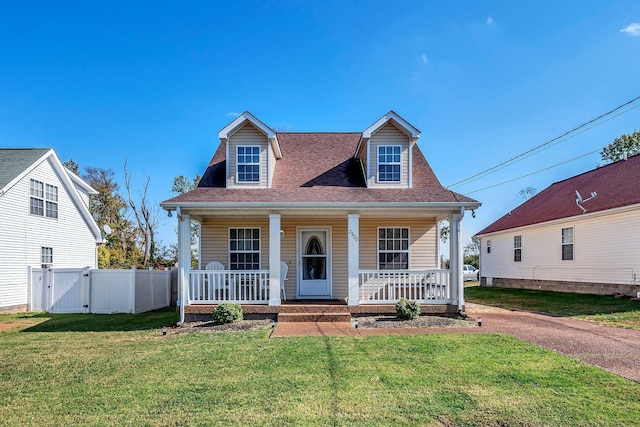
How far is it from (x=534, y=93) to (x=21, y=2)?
693 inches

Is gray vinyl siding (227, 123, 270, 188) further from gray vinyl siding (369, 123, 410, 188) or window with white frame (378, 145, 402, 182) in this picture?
window with white frame (378, 145, 402, 182)

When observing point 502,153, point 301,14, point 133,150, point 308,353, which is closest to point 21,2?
point 301,14

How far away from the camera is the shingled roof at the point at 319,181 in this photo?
982 cm

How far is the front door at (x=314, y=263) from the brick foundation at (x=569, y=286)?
11239 mm

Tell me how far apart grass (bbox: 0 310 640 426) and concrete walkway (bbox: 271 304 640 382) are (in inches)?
19.1

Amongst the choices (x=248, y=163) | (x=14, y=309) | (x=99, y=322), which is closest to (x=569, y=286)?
(x=248, y=163)

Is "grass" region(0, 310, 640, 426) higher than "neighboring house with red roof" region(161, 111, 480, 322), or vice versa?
"neighboring house with red roof" region(161, 111, 480, 322)

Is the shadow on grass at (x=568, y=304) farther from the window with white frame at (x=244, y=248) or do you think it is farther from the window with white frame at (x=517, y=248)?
the window with white frame at (x=244, y=248)

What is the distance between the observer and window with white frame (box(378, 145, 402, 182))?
35.9 feet

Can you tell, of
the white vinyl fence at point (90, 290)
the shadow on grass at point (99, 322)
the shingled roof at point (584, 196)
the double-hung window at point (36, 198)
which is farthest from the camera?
the shingled roof at point (584, 196)

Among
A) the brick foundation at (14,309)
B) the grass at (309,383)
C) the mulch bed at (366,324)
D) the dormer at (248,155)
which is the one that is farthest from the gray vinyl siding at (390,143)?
the brick foundation at (14,309)

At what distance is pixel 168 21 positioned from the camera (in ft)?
39.3

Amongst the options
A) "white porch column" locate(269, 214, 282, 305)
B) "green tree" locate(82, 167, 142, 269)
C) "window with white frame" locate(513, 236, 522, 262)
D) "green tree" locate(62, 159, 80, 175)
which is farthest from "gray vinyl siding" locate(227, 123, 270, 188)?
"green tree" locate(62, 159, 80, 175)

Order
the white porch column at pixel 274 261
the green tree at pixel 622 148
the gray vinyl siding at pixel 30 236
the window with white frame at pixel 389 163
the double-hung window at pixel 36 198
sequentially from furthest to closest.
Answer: the green tree at pixel 622 148 → the double-hung window at pixel 36 198 → the gray vinyl siding at pixel 30 236 → the window with white frame at pixel 389 163 → the white porch column at pixel 274 261
